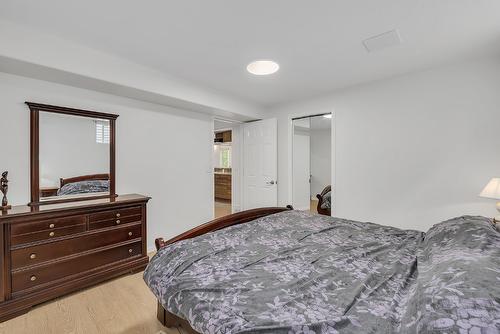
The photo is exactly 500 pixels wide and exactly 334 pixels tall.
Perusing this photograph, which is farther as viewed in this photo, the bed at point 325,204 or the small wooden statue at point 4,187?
the bed at point 325,204

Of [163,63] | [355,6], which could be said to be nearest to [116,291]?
[163,63]

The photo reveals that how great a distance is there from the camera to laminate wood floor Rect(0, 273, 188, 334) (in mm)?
1765

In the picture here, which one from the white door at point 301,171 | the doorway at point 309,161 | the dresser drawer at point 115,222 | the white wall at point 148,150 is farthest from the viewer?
the white door at point 301,171

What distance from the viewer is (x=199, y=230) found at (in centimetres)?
186

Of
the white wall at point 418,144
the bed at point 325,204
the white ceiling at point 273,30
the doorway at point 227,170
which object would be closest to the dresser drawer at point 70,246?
the white ceiling at point 273,30

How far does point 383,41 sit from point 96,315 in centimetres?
339

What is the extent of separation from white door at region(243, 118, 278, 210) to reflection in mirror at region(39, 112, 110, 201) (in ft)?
7.80

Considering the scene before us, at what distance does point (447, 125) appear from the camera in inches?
104

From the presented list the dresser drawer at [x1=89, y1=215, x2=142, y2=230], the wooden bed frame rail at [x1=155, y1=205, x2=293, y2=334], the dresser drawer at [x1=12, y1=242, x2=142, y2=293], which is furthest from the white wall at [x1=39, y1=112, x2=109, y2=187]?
the wooden bed frame rail at [x1=155, y1=205, x2=293, y2=334]

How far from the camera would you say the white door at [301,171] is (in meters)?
5.89

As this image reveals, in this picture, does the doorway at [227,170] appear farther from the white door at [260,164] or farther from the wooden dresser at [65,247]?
the wooden dresser at [65,247]

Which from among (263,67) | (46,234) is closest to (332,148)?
(263,67)

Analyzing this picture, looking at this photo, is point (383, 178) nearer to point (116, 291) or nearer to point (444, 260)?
point (444, 260)

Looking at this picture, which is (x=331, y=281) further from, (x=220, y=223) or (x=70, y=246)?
(x=70, y=246)
